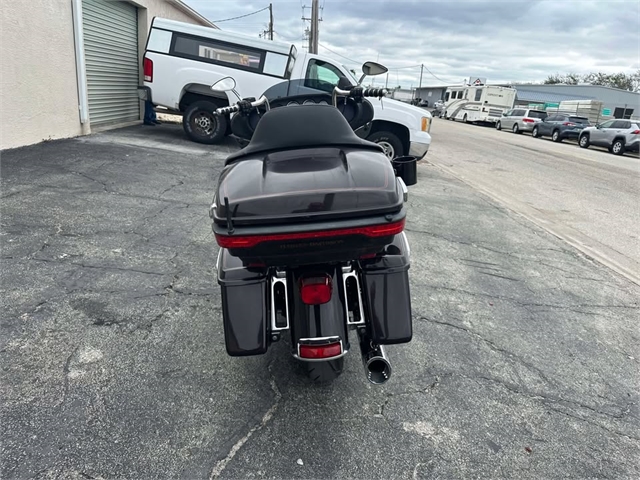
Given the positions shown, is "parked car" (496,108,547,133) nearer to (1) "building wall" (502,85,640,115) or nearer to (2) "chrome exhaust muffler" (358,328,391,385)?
(1) "building wall" (502,85,640,115)

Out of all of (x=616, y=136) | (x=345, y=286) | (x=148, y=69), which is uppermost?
(x=148, y=69)

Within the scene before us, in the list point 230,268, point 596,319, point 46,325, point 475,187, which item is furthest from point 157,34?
point 596,319

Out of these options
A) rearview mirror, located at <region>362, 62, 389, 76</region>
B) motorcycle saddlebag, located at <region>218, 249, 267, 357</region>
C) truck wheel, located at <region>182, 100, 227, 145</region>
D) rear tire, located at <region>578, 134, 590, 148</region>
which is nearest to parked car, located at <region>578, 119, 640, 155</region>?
rear tire, located at <region>578, 134, 590, 148</region>

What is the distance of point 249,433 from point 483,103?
35.3 meters

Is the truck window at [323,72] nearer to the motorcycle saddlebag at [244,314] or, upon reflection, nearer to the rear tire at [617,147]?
the motorcycle saddlebag at [244,314]

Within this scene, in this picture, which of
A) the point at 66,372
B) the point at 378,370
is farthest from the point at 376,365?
the point at 66,372

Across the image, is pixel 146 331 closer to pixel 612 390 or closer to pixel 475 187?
pixel 612 390

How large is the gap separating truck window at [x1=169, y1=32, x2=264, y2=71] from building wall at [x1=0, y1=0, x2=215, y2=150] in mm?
2221

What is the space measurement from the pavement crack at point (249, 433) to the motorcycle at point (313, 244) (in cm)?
29

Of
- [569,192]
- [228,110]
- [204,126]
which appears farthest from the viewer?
[204,126]

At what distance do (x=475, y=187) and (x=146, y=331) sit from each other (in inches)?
298

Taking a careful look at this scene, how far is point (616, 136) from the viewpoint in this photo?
19.1 m

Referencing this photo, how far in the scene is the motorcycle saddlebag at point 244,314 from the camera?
6.91ft

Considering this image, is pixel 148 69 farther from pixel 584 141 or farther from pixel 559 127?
pixel 559 127
